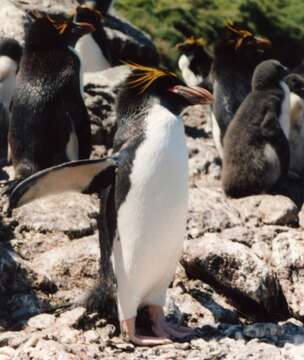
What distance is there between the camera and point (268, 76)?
282 inches

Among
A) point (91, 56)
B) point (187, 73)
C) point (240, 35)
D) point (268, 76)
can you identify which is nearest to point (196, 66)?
point (187, 73)

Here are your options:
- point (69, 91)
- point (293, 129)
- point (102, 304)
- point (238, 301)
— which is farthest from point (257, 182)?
point (102, 304)

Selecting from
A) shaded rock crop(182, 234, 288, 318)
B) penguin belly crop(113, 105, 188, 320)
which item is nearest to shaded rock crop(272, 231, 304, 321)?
shaded rock crop(182, 234, 288, 318)

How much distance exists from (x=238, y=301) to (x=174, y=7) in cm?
766

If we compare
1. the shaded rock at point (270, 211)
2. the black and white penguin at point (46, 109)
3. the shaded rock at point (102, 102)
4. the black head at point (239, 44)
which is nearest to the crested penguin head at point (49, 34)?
the black and white penguin at point (46, 109)

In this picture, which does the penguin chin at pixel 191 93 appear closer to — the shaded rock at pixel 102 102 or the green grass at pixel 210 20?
the shaded rock at pixel 102 102

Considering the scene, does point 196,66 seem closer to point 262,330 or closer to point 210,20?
point 210,20

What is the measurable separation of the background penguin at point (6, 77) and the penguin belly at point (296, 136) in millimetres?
2270

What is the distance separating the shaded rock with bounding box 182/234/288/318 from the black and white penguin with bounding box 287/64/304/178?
115 inches

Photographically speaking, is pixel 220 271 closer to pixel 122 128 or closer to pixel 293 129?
pixel 122 128

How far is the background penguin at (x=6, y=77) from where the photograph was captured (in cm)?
738

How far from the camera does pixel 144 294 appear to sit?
4359 mm

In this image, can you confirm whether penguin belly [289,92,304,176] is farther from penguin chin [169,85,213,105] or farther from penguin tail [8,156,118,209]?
penguin tail [8,156,118,209]

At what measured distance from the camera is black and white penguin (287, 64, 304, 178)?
7.69 metres
